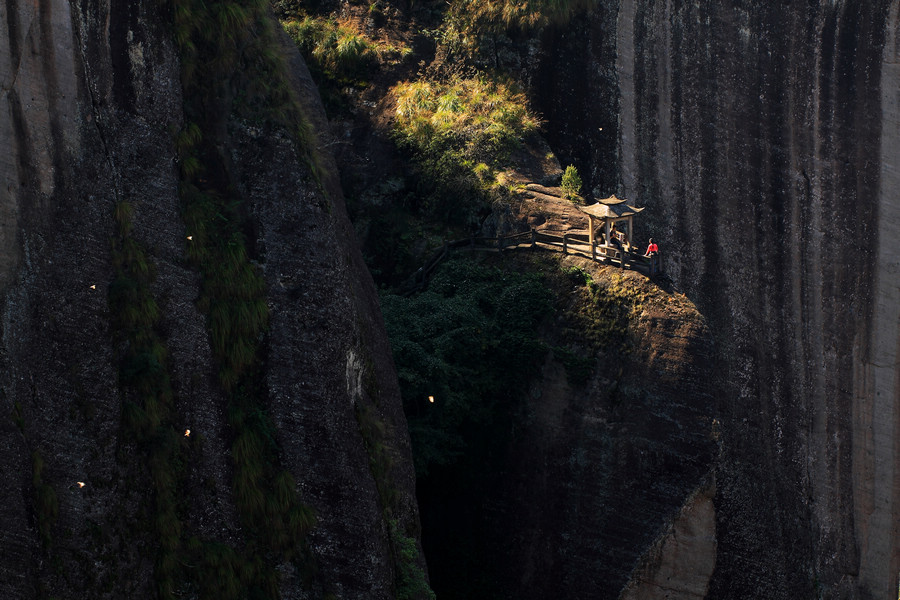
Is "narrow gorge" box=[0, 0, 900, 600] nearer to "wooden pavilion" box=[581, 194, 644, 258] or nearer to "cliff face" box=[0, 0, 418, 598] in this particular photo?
"cliff face" box=[0, 0, 418, 598]

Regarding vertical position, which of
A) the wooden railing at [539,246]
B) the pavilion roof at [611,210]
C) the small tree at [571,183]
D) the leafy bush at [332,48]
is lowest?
the wooden railing at [539,246]

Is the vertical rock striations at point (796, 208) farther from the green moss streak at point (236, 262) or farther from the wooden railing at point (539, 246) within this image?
the green moss streak at point (236, 262)

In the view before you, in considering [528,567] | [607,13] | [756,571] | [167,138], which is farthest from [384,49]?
[756,571]

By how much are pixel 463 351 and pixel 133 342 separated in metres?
7.34

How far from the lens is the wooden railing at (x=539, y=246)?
69.6 ft

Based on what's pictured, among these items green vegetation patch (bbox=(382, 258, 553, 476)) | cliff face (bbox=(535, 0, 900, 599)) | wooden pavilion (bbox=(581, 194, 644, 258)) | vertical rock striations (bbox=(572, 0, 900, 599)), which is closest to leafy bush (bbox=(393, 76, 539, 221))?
cliff face (bbox=(535, 0, 900, 599))

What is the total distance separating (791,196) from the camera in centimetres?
2442

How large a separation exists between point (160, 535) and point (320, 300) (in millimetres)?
4183

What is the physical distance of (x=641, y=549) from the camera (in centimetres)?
1969

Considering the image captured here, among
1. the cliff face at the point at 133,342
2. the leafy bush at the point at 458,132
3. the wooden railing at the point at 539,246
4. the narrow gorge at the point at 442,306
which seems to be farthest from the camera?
the leafy bush at the point at 458,132

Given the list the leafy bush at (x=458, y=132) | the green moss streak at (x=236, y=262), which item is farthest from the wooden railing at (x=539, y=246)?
the green moss streak at (x=236, y=262)

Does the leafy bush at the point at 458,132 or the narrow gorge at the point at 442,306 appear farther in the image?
the leafy bush at the point at 458,132

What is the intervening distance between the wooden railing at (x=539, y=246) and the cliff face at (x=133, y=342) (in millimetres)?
5643

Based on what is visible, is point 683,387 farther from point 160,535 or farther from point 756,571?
point 160,535
